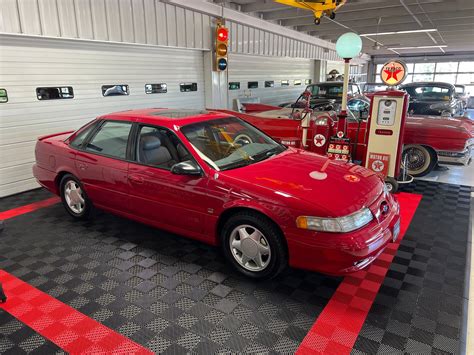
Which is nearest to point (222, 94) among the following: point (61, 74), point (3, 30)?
point (61, 74)

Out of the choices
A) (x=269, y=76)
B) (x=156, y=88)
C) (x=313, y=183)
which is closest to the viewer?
(x=313, y=183)

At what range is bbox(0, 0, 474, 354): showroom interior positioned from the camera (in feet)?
8.04

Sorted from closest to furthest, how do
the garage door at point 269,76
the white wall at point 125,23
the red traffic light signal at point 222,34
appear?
the white wall at point 125,23
the red traffic light signal at point 222,34
the garage door at point 269,76

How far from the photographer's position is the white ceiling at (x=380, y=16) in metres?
8.87

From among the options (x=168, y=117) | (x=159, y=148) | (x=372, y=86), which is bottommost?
(x=159, y=148)

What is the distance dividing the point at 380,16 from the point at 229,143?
9.06 meters

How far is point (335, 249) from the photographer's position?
98.2 inches

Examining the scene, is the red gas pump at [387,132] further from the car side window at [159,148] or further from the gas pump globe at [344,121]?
the car side window at [159,148]

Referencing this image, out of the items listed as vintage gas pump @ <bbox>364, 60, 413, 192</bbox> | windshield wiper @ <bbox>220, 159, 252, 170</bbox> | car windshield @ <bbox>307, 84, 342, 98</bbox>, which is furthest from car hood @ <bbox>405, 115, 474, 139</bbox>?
windshield wiper @ <bbox>220, 159, 252, 170</bbox>

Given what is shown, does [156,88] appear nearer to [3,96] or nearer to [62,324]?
[3,96]

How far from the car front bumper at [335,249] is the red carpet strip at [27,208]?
12.9ft

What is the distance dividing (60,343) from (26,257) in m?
1.53

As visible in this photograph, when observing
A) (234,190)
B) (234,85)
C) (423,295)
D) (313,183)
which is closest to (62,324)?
(234,190)

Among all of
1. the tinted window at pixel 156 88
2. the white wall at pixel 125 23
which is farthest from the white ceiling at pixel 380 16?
the tinted window at pixel 156 88
